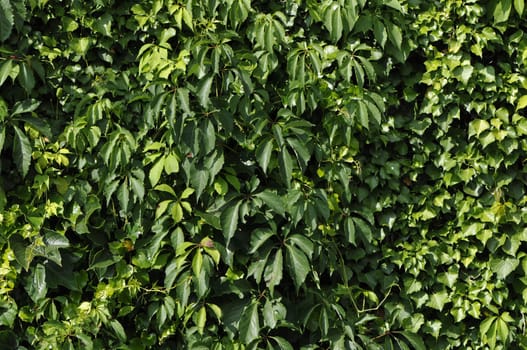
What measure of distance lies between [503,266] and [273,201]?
1.01 metres

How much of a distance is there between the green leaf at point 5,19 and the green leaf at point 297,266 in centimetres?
141

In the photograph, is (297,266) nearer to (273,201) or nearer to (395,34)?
(273,201)

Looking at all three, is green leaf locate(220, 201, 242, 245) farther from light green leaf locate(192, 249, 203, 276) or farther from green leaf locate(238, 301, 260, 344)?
green leaf locate(238, 301, 260, 344)

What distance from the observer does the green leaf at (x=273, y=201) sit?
2.53 metres

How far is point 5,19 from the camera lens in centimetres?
258

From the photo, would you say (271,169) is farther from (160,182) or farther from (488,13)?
(488,13)

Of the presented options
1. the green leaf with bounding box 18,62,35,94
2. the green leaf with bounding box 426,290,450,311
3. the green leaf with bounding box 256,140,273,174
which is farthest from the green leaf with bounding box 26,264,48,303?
the green leaf with bounding box 426,290,450,311

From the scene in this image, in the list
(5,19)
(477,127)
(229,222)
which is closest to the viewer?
(229,222)

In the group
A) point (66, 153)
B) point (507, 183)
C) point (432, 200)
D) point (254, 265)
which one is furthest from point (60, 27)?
point (507, 183)

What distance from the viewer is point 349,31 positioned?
2.68m

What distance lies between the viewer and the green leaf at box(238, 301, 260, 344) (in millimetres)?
2494

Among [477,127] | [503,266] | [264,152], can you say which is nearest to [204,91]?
[264,152]

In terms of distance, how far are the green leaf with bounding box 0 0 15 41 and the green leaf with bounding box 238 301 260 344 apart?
1456mm

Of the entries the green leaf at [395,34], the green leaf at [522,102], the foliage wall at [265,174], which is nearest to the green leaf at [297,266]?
the foliage wall at [265,174]
